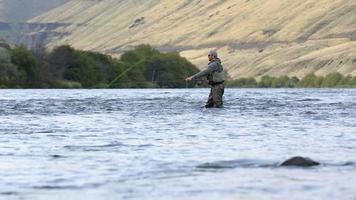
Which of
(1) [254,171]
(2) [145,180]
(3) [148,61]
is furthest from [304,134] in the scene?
(3) [148,61]

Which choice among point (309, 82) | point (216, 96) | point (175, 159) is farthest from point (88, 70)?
point (175, 159)

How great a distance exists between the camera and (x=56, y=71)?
373 feet

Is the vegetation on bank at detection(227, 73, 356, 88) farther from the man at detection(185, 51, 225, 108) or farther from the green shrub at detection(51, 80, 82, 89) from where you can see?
the man at detection(185, 51, 225, 108)

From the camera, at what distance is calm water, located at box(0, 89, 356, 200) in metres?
13.0

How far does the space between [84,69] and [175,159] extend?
Result: 9948 centimetres

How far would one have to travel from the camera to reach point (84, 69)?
115688 mm

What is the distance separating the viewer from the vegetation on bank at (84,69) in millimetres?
104500

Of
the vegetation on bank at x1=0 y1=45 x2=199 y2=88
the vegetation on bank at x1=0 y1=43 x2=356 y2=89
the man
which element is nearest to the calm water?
the man

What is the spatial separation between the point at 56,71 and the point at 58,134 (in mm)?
91085

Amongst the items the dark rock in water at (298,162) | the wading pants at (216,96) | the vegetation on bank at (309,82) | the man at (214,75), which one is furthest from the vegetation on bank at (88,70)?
the dark rock in water at (298,162)

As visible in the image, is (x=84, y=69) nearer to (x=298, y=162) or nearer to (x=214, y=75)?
(x=214, y=75)

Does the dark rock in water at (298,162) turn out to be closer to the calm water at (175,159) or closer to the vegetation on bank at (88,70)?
the calm water at (175,159)

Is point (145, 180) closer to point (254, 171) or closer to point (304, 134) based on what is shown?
point (254, 171)

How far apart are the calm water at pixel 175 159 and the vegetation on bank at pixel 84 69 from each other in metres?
75.8
